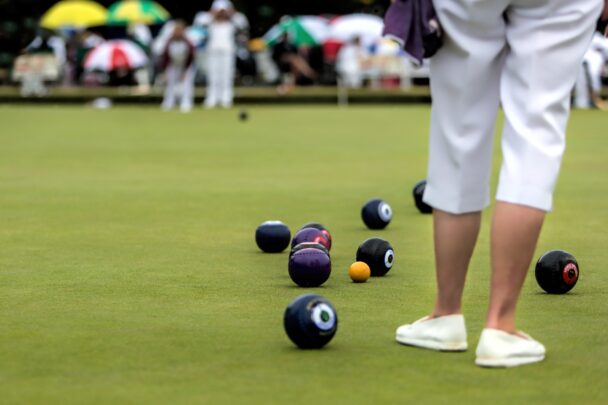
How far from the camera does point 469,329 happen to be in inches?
177

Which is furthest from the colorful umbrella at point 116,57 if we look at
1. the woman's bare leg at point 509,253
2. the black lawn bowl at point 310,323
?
the woman's bare leg at point 509,253

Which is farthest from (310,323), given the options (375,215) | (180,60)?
(180,60)

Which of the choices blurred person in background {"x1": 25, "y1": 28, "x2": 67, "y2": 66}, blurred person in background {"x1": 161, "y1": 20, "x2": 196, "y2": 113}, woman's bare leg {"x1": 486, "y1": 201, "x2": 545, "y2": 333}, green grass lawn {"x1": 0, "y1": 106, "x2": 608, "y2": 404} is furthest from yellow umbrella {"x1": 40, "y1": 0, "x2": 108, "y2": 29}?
woman's bare leg {"x1": 486, "y1": 201, "x2": 545, "y2": 333}

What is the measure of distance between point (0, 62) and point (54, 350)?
32.0 metres

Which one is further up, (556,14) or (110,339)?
(556,14)

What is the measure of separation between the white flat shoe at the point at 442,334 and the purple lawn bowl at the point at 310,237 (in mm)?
1790

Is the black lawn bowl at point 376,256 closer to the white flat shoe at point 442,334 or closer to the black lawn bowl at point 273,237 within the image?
the black lawn bowl at point 273,237

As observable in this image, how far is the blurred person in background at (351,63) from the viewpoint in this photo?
33.9m

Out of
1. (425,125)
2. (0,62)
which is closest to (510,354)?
(425,125)

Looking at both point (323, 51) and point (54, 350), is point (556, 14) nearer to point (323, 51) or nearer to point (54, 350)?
point (54, 350)

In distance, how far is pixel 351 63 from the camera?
34.1 meters

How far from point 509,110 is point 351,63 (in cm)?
3025

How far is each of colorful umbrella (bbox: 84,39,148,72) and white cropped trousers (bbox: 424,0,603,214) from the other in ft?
90.9

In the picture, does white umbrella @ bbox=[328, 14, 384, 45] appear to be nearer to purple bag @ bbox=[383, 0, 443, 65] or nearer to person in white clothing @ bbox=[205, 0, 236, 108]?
person in white clothing @ bbox=[205, 0, 236, 108]
